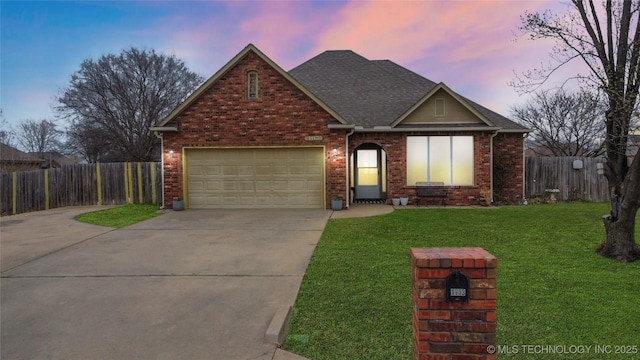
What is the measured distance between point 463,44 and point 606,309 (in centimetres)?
1651

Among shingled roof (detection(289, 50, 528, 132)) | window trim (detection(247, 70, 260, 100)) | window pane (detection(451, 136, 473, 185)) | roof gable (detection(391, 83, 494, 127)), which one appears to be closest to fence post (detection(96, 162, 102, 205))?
window trim (detection(247, 70, 260, 100))

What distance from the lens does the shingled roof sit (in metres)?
15.3

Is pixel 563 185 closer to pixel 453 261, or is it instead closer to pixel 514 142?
pixel 514 142

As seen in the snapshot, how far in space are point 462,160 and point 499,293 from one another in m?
10.6

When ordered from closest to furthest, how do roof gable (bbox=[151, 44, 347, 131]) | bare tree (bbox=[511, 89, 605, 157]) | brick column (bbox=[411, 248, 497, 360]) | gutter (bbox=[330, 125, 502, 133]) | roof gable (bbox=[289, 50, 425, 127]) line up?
brick column (bbox=[411, 248, 497, 360]) < roof gable (bbox=[151, 44, 347, 131]) < gutter (bbox=[330, 125, 502, 133]) < roof gable (bbox=[289, 50, 425, 127]) < bare tree (bbox=[511, 89, 605, 157])

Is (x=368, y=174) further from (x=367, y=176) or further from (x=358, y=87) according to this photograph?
(x=358, y=87)

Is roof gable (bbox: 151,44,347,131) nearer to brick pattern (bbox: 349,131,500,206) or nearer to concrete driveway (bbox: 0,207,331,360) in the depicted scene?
brick pattern (bbox: 349,131,500,206)

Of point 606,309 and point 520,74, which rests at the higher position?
point 520,74

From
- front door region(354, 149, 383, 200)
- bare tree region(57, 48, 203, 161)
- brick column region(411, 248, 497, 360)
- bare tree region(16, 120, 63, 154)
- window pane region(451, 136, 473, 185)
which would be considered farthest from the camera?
bare tree region(16, 120, 63, 154)

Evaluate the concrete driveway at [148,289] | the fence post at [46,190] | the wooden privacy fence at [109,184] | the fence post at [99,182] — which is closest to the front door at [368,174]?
the concrete driveway at [148,289]

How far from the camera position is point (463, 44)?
17984 mm

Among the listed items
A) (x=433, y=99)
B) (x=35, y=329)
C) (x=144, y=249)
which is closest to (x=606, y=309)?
(x=35, y=329)

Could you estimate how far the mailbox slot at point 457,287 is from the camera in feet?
7.89

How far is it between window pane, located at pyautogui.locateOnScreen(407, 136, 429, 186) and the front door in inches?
63.1
